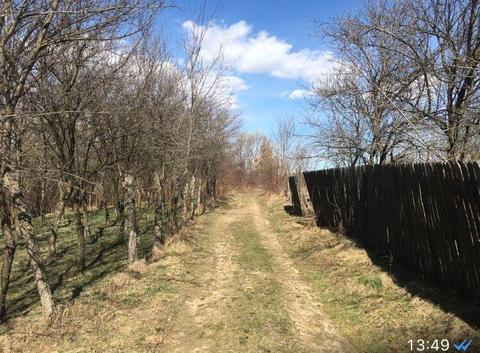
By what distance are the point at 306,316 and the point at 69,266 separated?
299 inches

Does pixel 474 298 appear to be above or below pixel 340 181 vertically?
below

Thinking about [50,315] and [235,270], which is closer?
[50,315]

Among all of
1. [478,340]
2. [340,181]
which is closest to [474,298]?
[478,340]

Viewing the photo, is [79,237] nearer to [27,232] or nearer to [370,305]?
[27,232]

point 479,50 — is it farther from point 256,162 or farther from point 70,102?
point 256,162

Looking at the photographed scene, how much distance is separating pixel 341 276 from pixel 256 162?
5312 centimetres

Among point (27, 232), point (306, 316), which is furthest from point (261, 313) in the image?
point (27, 232)

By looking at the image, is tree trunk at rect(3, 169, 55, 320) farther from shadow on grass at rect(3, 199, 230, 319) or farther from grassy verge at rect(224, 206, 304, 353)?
grassy verge at rect(224, 206, 304, 353)

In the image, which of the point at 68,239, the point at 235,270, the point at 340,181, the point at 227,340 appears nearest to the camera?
the point at 227,340

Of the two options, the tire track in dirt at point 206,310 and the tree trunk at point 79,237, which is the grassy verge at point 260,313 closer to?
the tire track in dirt at point 206,310

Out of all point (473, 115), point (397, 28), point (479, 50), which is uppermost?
point (397, 28)

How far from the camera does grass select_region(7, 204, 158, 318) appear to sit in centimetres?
862

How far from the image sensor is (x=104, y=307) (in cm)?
633

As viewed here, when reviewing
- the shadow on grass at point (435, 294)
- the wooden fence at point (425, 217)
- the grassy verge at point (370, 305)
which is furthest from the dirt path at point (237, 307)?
the wooden fence at point (425, 217)
